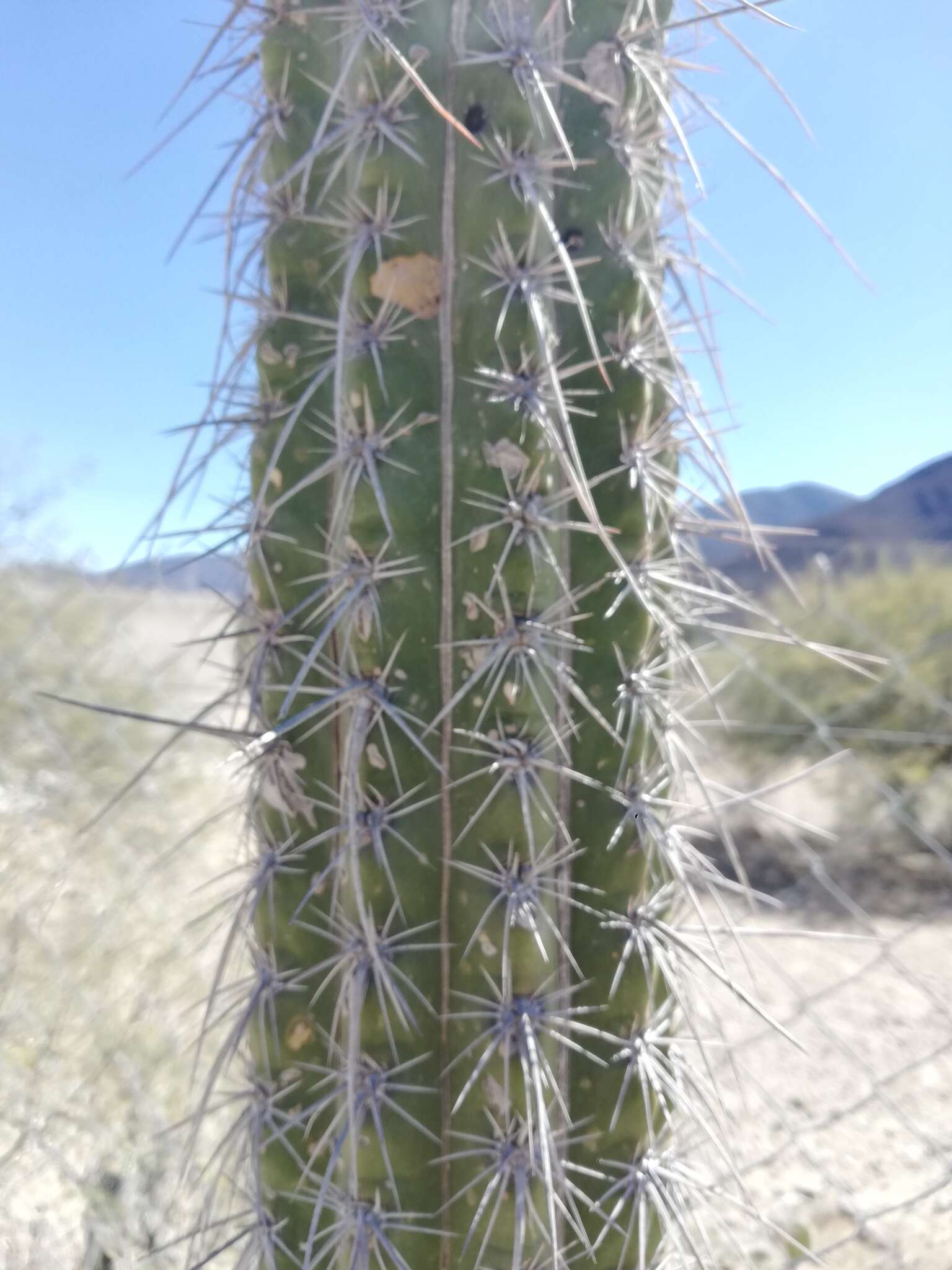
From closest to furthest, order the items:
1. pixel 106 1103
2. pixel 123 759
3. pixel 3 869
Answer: pixel 106 1103
pixel 3 869
pixel 123 759

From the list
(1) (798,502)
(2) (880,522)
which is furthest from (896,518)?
(1) (798,502)

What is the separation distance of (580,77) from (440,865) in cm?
59

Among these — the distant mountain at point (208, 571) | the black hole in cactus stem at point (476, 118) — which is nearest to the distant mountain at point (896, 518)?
the distant mountain at point (208, 571)

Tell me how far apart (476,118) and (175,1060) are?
1425 millimetres

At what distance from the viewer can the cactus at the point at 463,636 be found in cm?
59

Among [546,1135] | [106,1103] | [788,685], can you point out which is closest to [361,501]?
[546,1135]

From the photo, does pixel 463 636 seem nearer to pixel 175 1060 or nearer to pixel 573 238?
pixel 573 238

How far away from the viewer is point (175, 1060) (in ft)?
4.63

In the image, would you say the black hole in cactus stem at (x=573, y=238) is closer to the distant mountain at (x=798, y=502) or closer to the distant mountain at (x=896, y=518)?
the distant mountain at (x=896, y=518)

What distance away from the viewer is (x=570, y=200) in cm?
62

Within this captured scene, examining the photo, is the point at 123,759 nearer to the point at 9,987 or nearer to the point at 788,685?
the point at 9,987

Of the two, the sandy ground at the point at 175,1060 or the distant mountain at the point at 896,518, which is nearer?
the sandy ground at the point at 175,1060

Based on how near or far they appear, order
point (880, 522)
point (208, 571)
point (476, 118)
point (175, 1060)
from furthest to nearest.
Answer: point (880, 522) → point (175, 1060) → point (208, 571) → point (476, 118)

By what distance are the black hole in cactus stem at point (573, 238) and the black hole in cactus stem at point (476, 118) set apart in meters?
0.09
